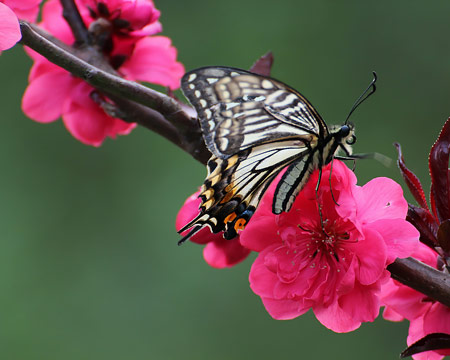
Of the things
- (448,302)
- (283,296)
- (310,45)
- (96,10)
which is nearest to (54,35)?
(96,10)

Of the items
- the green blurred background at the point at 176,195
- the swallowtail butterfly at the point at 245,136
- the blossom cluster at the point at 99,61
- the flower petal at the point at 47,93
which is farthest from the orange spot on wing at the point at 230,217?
the green blurred background at the point at 176,195

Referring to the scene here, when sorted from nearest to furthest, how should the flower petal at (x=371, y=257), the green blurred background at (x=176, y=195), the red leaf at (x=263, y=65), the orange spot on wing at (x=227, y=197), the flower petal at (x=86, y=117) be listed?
the flower petal at (x=371, y=257) < the orange spot on wing at (x=227, y=197) < the red leaf at (x=263, y=65) < the flower petal at (x=86, y=117) < the green blurred background at (x=176, y=195)

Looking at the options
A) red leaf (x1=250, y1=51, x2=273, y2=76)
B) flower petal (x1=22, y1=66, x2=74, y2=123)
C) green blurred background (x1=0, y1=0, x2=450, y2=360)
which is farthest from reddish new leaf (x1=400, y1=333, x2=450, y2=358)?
green blurred background (x1=0, y1=0, x2=450, y2=360)

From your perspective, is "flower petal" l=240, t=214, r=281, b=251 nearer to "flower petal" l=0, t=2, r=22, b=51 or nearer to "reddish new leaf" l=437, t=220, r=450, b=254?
"reddish new leaf" l=437, t=220, r=450, b=254

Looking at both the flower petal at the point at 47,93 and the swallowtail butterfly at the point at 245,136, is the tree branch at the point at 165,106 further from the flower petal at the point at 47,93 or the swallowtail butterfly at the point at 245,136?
the flower petal at the point at 47,93

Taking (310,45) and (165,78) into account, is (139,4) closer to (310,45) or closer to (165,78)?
(165,78)
